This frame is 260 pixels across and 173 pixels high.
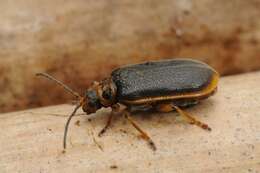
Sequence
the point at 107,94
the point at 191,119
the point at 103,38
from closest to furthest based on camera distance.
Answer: the point at 191,119 → the point at 107,94 → the point at 103,38

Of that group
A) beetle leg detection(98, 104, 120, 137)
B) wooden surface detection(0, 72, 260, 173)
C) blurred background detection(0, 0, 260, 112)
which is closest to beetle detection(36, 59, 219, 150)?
beetle leg detection(98, 104, 120, 137)

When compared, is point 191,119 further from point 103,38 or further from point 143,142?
point 103,38

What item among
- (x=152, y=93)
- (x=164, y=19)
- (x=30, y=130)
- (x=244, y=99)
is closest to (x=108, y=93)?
(x=152, y=93)

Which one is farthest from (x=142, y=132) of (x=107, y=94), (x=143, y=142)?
(x=107, y=94)

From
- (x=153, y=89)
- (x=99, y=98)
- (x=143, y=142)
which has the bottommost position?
(x=143, y=142)

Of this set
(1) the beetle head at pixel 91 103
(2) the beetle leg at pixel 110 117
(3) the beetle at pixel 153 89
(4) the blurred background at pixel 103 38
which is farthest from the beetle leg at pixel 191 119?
(4) the blurred background at pixel 103 38

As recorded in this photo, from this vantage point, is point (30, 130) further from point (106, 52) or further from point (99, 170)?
point (106, 52)

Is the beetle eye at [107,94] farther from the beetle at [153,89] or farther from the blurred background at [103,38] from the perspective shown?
the blurred background at [103,38]
